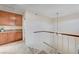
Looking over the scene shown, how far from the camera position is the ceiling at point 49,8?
5.16ft

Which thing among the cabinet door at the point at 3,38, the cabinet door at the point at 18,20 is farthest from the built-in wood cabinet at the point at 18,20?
the cabinet door at the point at 3,38

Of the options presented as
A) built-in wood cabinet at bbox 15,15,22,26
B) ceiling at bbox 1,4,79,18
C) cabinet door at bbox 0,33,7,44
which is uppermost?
ceiling at bbox 1,4,79,18

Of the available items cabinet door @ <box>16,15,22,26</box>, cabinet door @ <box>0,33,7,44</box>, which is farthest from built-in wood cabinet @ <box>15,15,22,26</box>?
cabinet door @ <box>0,33,7,44</box>

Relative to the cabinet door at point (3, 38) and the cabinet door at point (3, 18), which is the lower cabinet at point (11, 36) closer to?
the cabinet door at point (3, 38)

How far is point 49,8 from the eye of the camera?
1.62 metres

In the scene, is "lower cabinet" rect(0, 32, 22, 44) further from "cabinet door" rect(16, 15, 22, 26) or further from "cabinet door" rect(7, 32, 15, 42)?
"cabinet door" rect(16, 15, 22, 26)

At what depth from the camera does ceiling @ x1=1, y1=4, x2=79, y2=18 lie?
1.57 meters

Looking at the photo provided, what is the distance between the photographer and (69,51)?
1.62 meters

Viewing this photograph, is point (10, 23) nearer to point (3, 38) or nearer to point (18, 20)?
point (18, 20)

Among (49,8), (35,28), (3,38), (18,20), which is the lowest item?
(3,38)

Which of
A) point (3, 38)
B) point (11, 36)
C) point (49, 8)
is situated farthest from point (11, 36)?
point (49, 8)
